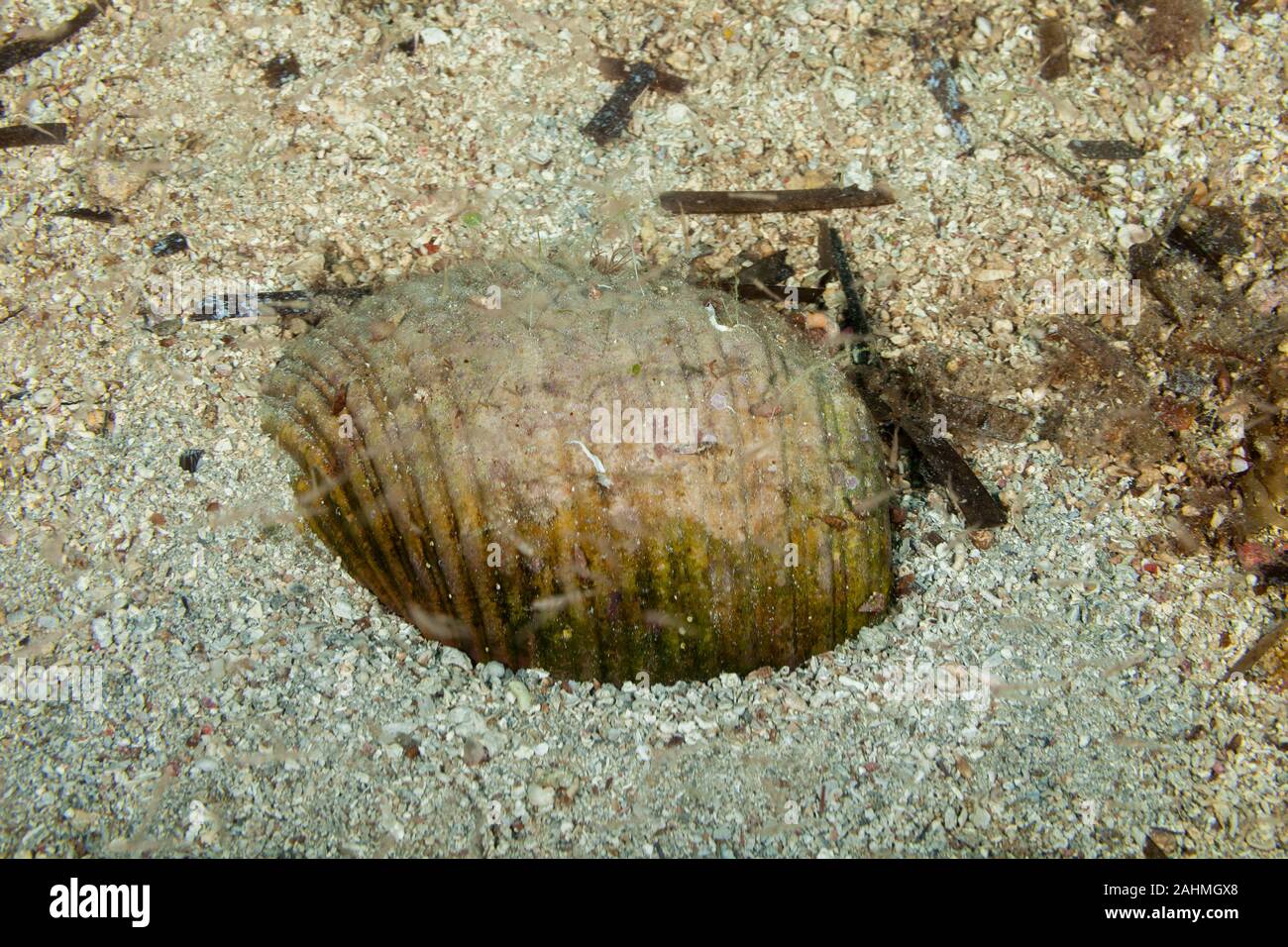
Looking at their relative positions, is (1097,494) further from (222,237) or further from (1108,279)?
(222,237)

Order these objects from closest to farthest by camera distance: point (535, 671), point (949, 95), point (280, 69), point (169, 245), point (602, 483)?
point (602, 483) → point (535, 671) → point (169, 245) → point (280, 69) → point (949, 95)

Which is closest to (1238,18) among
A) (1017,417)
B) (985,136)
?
(985,136)

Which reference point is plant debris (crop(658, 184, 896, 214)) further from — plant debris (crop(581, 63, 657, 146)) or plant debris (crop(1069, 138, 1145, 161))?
plant debris (crop(1069, 138, 1145, 161))

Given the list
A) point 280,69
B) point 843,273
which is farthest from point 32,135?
point 843,273

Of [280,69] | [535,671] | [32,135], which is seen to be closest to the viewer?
[535,671]

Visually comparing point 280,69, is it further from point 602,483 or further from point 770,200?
point 602,483

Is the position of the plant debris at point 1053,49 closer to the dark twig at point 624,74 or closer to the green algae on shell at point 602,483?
the dark twig at point 624,74

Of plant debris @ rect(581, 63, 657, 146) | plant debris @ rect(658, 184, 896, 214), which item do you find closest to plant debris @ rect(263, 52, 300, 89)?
plant debris @ rect(581, 63, 657, 146)
